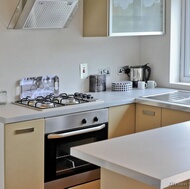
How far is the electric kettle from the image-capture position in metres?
4.17

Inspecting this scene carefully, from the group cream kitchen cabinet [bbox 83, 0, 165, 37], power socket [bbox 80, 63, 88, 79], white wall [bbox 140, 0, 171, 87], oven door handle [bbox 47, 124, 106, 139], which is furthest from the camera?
white wall [bbox 140, 0, 171, 87]

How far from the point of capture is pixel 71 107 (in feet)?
10.3

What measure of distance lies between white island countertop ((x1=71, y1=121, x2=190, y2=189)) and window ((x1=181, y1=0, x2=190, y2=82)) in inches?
77.6

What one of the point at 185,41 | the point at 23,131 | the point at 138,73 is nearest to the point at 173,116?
the point at 138,73

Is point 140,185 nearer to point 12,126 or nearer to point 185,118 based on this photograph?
point 12,126

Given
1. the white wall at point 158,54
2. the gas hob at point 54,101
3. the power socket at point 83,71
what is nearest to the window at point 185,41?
the white wall at point 158,54

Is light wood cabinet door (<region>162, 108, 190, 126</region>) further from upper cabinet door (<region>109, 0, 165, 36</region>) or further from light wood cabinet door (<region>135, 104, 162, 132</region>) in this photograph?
upper cabinet door (<region>109, 0, 165, 36</region>)

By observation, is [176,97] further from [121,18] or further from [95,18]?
[95,18]

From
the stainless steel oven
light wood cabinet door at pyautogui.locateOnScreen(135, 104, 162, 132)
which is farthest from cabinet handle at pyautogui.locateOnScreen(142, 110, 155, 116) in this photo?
the stainless steel oven

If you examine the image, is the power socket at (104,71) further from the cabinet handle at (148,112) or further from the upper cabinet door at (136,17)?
the cabinet handle at (148,112)

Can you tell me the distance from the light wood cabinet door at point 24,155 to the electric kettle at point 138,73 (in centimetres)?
149

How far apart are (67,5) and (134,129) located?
1225 millimetres

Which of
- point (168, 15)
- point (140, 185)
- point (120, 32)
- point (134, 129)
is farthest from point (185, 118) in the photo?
point (140, 185)

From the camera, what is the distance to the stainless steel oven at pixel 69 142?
3.04 m
